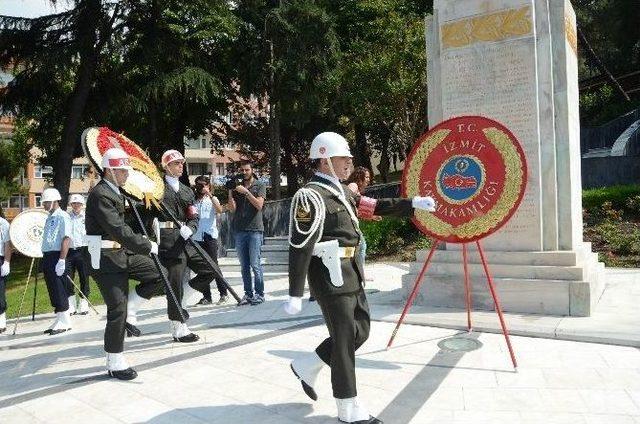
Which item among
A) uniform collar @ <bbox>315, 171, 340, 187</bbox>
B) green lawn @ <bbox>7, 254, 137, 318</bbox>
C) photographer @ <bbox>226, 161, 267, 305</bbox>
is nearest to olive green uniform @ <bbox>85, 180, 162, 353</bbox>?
uniform collar @ <bbox>315, 171, 340, 187</bbox>

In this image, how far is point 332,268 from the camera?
396 cm

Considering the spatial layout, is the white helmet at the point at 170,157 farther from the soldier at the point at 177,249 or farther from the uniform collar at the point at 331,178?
the uniform collar at the point at 331,178

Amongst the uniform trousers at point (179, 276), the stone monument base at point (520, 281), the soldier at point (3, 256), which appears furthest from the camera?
the soldier at point (3, 256)

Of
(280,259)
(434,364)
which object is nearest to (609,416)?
(434,364)

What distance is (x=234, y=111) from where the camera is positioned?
32.8m

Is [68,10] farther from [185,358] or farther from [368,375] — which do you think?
[368,375]

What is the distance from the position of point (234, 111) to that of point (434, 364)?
29299mm

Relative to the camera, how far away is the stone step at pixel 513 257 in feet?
22.4

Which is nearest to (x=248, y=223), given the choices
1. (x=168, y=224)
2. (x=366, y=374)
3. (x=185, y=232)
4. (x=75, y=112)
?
(x=168, y=224)

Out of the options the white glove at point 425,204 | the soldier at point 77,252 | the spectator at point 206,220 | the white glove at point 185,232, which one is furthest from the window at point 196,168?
the white glove at point 425,204

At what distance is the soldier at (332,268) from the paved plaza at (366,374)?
0.39m

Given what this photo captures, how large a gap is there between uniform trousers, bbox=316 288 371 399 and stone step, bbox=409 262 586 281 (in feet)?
11.7

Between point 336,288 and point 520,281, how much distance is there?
12.6 feet

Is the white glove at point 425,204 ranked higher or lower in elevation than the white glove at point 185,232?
higher
